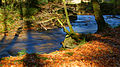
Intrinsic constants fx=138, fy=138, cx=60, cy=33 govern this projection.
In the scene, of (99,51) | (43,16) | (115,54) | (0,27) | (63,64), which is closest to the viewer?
(63,64)

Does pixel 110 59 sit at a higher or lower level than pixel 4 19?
lower

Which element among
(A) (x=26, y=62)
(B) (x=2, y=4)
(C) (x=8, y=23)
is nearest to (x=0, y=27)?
(C) (x=8, y=23)

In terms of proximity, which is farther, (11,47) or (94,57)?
(11,47)

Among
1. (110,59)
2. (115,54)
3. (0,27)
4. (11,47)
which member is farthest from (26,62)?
(0,27)

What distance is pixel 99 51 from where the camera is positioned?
803 centimetres

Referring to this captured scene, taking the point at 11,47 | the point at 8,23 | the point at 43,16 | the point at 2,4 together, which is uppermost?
the point at 2,4

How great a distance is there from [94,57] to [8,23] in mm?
14967

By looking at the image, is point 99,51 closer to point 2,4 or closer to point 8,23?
point 8,23

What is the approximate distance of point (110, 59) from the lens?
6770 mm

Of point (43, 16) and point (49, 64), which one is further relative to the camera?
point (43, 16)

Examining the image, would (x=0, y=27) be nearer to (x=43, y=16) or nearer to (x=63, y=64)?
(x=43, y=16)

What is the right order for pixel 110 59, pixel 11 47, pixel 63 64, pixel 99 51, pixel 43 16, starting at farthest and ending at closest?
pixel 11 47
pixel 43 16
pixel 99 51
pixel 110 59
pixel 63 64

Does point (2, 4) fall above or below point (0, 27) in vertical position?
above

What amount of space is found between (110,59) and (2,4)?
833 inches
